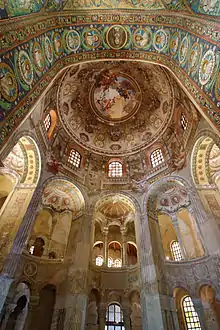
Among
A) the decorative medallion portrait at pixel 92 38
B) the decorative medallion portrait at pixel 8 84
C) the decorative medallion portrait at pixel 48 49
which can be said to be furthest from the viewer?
the decorative medallion portrait at pixel 92 38

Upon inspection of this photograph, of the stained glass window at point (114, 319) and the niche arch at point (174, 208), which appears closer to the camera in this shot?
the stained glass window at point (114, 319)

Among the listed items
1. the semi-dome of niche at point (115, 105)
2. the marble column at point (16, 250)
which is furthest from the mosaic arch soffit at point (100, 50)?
the marble column at point (16, 250)

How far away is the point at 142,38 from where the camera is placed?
10.7 meters

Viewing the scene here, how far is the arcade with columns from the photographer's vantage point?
341 inches

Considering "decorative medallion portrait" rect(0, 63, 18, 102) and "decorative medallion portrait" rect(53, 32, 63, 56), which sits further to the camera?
"decorative medallion portrait" rect(53, 32, 63, 56)

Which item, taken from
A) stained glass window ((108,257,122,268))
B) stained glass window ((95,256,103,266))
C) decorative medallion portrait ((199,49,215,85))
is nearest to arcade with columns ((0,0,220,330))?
decorative medallion portrait ((199,49,215,85))

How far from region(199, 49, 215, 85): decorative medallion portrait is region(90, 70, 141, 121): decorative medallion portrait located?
10866mm

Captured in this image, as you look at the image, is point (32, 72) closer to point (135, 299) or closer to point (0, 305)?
point (0, 305)

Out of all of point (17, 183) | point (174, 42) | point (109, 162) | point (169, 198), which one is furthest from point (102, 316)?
point (174, 42)

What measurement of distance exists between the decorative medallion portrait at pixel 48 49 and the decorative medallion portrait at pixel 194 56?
268 inches

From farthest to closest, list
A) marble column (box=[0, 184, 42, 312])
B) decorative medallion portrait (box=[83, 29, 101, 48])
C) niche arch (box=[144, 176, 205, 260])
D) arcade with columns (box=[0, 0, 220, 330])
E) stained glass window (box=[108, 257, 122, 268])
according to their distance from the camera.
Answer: stained glass window (box=[108, 257, 122, 268])
niche arch (box=[144, 176, 205, 260])
decorative medallion portrait (box=[83, 29, 101, 48])
marble column (box=[0, 184, 42, 312])
arcade with columns (box=[0, 0, 220, 330])

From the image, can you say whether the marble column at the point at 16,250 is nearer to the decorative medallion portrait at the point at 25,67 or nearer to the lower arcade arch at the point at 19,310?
the lower arcade arch at the point at 19,310

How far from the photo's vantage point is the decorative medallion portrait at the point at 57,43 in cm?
976

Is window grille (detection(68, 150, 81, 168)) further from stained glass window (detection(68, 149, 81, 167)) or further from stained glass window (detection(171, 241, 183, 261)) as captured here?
stained glass window (detection(171, 241, 183, 261))
